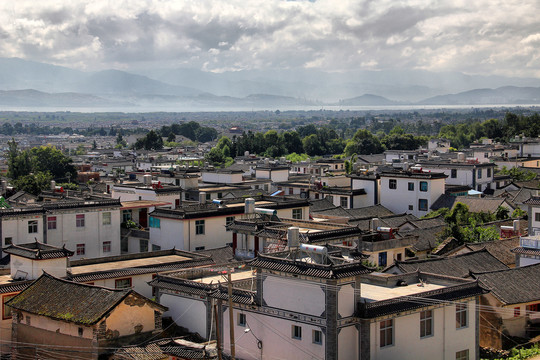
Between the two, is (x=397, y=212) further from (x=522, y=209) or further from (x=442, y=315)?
(x=442, y=315)

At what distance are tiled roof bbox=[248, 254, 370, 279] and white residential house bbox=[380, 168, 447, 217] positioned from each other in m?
36.7

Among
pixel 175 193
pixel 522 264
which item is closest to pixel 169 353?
pixel 522 264

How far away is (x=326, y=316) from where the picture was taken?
78.5ft

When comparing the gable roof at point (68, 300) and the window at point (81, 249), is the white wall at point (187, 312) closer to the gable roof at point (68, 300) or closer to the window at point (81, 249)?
the gable roof at point (68, 300)

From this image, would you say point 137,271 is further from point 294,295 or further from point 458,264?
point 458,264

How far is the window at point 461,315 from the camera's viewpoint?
89.3ft

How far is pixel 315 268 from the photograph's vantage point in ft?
79.6

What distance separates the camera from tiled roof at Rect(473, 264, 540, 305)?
104ft

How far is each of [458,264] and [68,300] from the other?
18.4 meters

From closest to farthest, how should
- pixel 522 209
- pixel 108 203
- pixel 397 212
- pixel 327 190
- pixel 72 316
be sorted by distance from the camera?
pixel 72 316
pixel 108 203
pixel 522 209
pixel 397 212
pixel 327 190

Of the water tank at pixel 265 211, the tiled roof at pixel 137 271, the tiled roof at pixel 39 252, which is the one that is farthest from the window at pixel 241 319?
the water tank at pixel 265 211

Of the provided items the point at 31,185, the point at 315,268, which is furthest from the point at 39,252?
the point at 31,185

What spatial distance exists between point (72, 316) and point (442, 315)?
45.5 feet

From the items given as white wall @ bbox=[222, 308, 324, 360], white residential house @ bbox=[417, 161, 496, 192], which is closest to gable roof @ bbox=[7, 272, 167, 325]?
white wall @ bbox=[222, 308, 324, 360]
